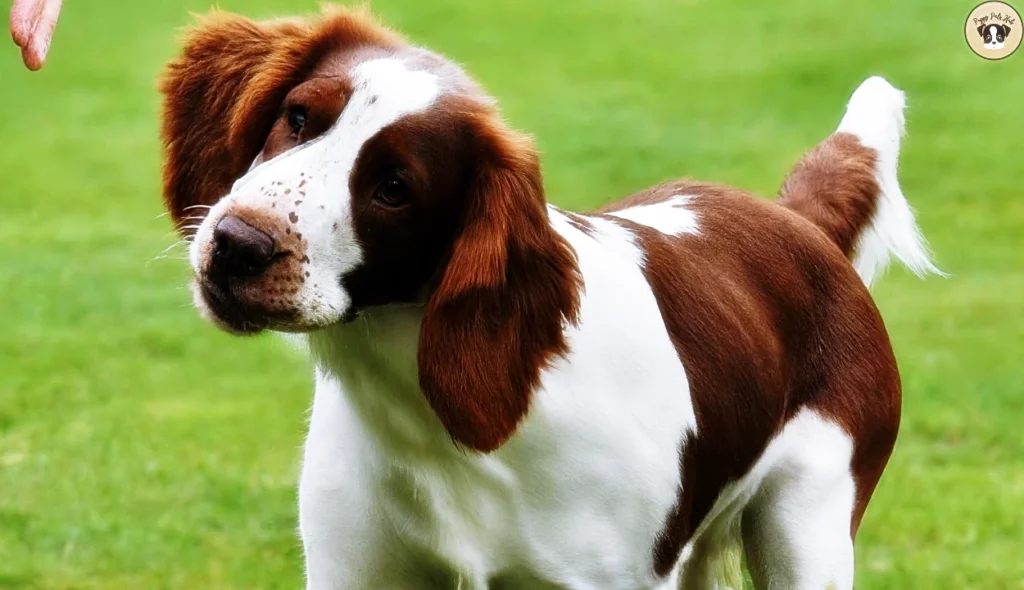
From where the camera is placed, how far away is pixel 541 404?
3443mm

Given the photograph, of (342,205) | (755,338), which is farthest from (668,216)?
(342,205)

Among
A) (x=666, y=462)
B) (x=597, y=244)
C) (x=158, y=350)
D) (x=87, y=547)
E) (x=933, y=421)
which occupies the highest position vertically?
(x=597, y=244)

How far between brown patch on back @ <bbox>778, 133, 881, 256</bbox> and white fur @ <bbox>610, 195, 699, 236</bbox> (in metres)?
0.47

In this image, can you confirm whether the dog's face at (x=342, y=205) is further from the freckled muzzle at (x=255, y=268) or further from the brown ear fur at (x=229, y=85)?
the brown ear fur at (x=229, y=85)

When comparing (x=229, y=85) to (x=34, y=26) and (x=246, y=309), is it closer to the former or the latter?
(x=34, y=26)

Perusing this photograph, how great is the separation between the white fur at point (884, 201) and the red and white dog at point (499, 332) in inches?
10.5

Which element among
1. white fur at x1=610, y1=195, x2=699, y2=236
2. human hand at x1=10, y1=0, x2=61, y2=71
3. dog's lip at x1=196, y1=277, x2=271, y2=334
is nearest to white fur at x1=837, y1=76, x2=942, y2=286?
white fur at x1=610, y1=195, x2=699, y2=236

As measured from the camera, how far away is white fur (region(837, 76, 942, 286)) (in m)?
4.78

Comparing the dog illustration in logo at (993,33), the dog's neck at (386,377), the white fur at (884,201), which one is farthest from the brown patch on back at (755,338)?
the dog illustration in logo at (993,33)

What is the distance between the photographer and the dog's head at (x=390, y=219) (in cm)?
301

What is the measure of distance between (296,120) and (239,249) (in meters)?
0.35

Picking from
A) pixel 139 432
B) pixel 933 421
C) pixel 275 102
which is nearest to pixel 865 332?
pixel 275 102

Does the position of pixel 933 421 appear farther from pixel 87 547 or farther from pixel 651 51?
pixel 651 51

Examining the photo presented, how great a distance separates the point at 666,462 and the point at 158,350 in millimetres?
6165
